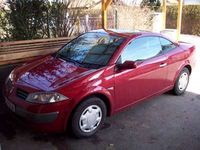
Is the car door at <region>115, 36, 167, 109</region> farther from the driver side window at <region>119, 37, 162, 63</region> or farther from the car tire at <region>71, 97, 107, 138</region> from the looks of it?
the car tire at <region>71, 97, 107, 138</region>

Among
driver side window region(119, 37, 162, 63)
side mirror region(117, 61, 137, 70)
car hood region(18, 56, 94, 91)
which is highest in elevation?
driver side window region(119, 37, 162, 63)

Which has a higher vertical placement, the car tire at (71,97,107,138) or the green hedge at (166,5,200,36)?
the green hedge at (166,5,200,36)

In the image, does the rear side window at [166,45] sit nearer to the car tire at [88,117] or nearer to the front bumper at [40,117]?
the car tire at [88,117]

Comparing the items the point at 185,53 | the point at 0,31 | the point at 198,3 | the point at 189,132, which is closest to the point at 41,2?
the point at 0,31

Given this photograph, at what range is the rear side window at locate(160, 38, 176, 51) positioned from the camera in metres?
5.61

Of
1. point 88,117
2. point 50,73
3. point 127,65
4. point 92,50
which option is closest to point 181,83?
point 127,65

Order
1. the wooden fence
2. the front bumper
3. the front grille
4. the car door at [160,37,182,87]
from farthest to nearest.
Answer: the wooden fence < the car door at [160,37,182,87] < the front grille < the front bumper

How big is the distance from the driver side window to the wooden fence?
254cm

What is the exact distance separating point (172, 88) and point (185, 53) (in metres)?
0.78

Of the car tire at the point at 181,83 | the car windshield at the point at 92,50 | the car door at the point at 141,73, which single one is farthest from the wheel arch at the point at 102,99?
the car tire at the point at 181,83

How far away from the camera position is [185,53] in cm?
605

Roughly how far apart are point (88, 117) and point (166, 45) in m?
2.39

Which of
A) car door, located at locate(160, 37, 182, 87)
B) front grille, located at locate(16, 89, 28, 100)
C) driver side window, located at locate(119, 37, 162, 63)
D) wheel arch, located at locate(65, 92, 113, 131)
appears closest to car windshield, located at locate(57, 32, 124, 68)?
driver side window, located at locate(119, 37, 162, 63)

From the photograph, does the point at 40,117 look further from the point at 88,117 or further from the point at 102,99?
the point at 102,99
